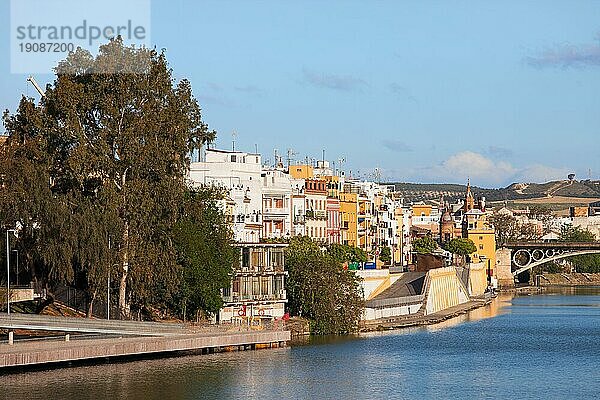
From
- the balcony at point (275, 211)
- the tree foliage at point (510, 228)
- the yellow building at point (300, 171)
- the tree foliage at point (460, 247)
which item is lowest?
the tree foliage at point (460, 247)

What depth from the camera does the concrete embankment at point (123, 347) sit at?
140ft

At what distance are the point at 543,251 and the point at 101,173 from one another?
87.1 metres

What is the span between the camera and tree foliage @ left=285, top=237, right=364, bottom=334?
5950 centimetres

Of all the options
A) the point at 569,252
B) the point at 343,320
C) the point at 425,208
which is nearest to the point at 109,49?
the point at 343,320

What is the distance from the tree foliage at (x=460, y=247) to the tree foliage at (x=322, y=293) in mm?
59360

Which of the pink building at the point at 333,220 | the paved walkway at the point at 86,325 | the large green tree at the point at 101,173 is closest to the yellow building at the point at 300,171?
the pink building at the point at 333,220

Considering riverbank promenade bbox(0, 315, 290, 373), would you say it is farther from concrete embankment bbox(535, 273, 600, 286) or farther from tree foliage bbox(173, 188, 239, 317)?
concrete embankment bbox(535, 273, 600, 286)

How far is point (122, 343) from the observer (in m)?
46.3

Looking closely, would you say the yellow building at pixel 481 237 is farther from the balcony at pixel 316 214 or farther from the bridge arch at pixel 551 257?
the balcony at pixel 316 214

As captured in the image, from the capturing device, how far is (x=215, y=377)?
144ft

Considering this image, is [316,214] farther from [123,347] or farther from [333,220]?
[123,347]

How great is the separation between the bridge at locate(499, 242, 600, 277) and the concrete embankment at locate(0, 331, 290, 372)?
76.4 meters

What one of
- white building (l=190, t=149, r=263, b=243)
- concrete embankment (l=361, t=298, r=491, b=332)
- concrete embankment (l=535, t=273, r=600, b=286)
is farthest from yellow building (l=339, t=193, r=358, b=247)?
concrete embankment (l=535, t=273, r=600, b=286)

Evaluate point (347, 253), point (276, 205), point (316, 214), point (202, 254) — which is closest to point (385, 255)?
point (316, 214)
